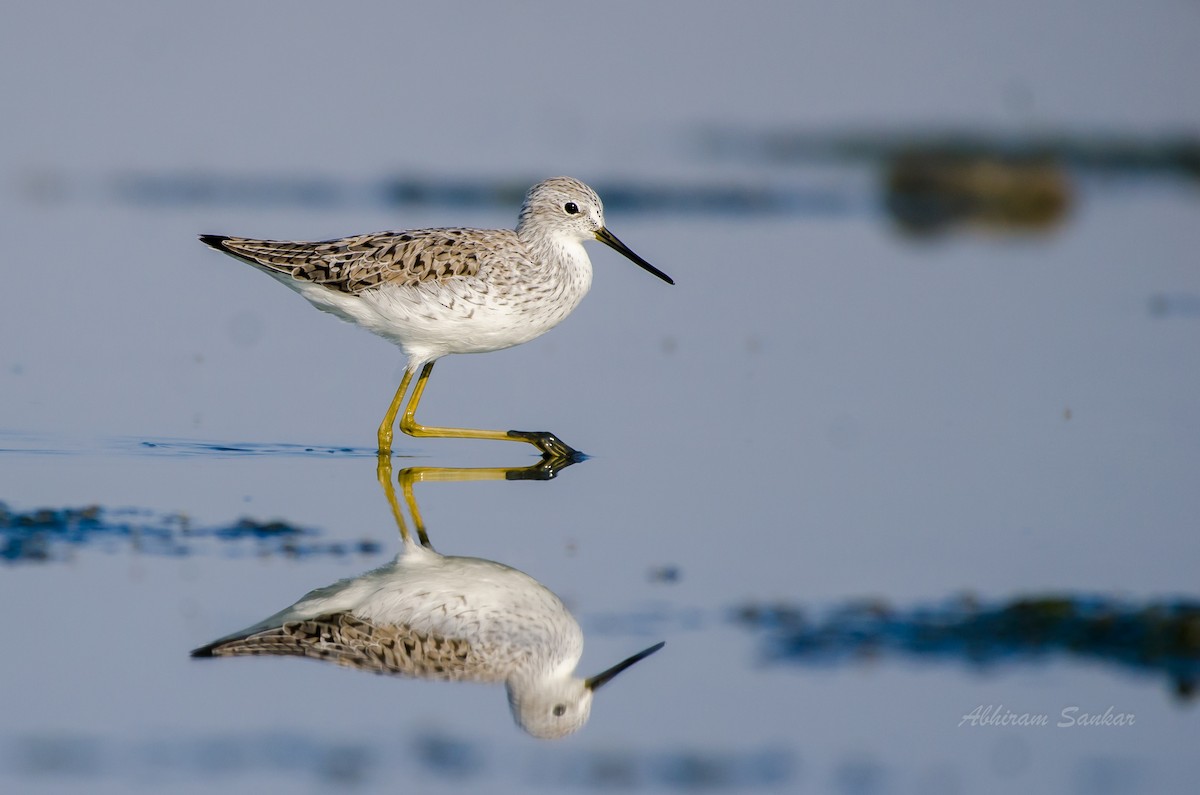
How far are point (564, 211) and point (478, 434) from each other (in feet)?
5.25

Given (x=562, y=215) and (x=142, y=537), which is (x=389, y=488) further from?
(x=562, y=215)

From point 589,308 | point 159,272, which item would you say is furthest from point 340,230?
point 589,308

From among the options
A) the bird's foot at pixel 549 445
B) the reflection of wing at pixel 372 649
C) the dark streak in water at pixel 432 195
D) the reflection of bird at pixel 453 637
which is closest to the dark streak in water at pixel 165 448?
the bird's foot at pixel 549 445

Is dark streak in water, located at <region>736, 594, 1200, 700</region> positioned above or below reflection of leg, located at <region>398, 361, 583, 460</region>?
above

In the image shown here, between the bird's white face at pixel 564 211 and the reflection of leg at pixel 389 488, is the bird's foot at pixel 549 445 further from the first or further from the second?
the bird's white face at pixel 564 211

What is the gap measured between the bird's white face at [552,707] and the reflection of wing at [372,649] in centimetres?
25

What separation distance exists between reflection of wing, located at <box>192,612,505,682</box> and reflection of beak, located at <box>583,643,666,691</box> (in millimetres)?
407

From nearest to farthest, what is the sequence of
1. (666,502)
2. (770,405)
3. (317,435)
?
(666,502) → (317,435) → (770,405)

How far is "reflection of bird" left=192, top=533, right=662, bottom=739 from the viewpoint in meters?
6.59

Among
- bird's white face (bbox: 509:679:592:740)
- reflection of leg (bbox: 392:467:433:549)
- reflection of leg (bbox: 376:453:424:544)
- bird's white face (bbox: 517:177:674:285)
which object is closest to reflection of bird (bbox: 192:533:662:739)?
bird's white face (bbox: 509:679:592:740)

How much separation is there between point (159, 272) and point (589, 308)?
171 inches

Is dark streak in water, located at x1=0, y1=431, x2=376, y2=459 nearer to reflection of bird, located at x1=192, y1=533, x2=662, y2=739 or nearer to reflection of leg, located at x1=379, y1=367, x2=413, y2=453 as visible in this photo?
reflection of leg, located at x1=379, y1=367, x2=413, y2=453

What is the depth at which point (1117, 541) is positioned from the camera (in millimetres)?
8344

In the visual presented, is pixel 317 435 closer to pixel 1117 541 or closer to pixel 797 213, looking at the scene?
pixel 1117 541
